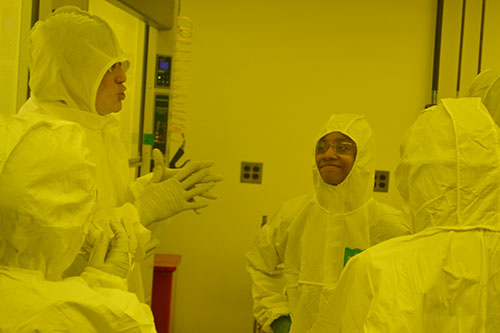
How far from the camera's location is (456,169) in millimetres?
1282

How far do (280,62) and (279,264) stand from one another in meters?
1.44

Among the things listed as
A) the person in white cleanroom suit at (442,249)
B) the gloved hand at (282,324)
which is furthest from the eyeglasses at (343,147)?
the person in white cleanroom suit at (442,249)

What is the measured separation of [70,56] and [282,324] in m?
1.37

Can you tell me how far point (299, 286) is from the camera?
7.64 feet

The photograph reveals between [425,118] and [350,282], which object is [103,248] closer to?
[350,282]

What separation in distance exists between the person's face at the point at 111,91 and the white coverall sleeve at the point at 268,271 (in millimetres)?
965

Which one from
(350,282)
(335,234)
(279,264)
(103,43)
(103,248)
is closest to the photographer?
(350,282)

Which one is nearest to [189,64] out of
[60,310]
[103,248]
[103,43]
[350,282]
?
[103,43]

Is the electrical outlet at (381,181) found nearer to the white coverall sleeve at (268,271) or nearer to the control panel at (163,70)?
the white coverall sleeve at (268,271)

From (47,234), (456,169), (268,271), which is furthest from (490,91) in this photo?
(47,234)

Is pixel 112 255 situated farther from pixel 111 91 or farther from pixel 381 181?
pixel 381 181

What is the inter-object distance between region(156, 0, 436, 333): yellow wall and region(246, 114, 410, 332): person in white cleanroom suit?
41.1 inches

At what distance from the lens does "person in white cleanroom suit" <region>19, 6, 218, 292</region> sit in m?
1.75

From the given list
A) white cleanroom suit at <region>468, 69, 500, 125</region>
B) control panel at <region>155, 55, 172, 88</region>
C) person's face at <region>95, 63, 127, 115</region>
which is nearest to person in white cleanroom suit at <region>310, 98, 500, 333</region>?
white cleanroom suit at <region>468, 69, 500, 125</region>
